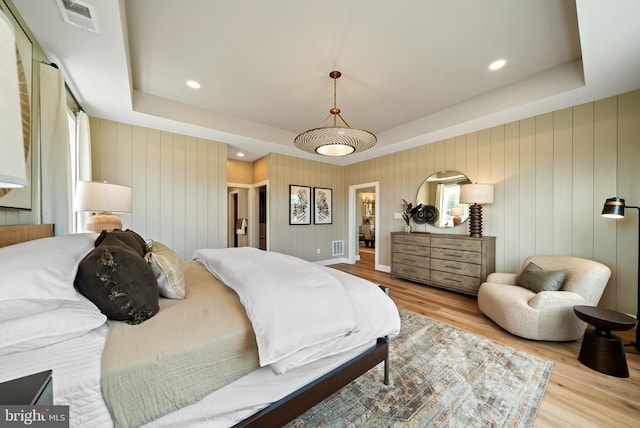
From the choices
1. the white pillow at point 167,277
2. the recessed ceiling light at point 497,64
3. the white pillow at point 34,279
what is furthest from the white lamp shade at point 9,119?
the recessed ceiling light at point 497,64

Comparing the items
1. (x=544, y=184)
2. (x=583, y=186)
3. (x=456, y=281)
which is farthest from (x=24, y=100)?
(x=583, y=186)

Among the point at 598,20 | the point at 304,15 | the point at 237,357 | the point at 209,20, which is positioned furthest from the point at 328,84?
the point at 237,357

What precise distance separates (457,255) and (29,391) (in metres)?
4.04

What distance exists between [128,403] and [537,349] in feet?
9.73

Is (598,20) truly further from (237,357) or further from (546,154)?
(237,357)

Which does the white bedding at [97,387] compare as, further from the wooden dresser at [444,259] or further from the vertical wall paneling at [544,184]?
the vertical wall paneling at [544,184]

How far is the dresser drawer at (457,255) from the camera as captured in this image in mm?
3314

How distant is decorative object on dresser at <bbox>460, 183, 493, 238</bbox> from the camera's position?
3.33 m

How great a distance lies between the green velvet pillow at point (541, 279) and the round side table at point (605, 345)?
1.65 ft

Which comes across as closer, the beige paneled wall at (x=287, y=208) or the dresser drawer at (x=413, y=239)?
the dresser drawer at (x=413, y=239)

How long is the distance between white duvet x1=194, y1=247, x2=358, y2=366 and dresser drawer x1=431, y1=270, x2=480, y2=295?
9.30 feet

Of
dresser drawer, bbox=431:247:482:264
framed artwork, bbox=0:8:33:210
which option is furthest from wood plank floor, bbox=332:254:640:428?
framed artwork, bbox=0:8:33:210

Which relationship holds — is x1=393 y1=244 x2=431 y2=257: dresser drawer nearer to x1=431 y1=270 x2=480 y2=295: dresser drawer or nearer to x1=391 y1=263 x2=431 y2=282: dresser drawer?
x1=391 y1=263 x2=431 y2=282: dresser drawer

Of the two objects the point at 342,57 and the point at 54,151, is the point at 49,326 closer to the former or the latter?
the point at 54,151
